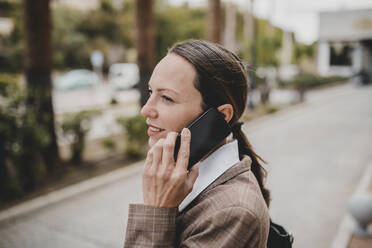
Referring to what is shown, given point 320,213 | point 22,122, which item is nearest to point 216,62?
point 320,213

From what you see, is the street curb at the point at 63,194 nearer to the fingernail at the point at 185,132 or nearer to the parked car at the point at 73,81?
the fingernail at the point at 185,132

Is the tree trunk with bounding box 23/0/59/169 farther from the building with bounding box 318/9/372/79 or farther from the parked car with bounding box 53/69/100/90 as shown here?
the building with bounding box 318/9/372/79

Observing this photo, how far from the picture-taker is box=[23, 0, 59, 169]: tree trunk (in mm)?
5988

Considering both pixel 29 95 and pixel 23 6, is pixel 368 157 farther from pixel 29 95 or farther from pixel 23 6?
pixel 23 6

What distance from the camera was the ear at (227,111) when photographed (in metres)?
1.38

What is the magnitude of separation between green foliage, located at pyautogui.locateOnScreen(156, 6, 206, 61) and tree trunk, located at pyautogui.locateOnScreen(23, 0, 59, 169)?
33660 mm

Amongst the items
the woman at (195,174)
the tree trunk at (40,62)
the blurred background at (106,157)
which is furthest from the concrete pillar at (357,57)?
the woman at (195,174)

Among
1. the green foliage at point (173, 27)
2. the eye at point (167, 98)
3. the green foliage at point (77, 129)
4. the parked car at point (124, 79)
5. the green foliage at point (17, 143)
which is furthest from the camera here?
the green foliage at point (173, 27)

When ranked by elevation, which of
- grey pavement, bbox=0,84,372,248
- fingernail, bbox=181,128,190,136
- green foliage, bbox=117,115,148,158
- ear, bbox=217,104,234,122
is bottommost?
grey pavement, bbox=0,84,372,248

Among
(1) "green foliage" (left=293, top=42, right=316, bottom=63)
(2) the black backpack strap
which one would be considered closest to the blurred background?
(2) the black backpack strap

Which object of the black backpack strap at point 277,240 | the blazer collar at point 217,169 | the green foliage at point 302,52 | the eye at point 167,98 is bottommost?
the black backpack strap at point 277,240

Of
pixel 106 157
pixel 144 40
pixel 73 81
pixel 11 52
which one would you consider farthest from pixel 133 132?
pixel 11 52

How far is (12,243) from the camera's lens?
13.3 ft

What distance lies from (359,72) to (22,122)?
30.5 m
